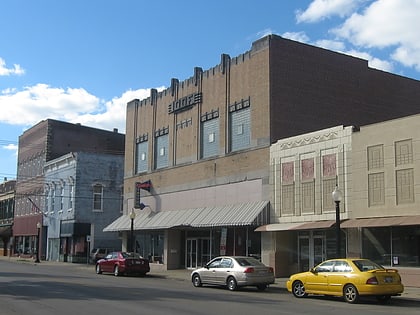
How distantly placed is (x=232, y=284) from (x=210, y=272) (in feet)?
4.92

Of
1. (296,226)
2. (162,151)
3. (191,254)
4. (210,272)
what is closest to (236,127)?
(296,226)

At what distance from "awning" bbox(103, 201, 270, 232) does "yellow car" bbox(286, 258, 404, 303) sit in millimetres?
10226

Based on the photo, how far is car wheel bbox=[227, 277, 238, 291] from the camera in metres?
22.2

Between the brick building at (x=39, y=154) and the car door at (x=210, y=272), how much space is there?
121ft

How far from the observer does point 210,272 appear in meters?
23.5

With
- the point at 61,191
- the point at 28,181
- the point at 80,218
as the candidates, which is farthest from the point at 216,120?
the point at 28,181

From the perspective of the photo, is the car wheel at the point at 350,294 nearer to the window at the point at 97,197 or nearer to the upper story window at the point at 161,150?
the upper story window at the point at 161,150

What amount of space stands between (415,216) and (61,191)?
40462mm

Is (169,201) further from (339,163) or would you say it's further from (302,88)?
(339,163)

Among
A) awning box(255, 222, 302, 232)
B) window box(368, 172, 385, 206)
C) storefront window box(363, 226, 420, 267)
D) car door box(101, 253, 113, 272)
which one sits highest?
window box(368, 172, 385, 206)

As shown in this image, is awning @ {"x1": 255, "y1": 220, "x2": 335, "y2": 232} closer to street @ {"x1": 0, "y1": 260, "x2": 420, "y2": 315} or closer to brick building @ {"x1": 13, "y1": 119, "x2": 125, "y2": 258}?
street @ {"x1": 0, "y1": 260, "x2": 420, "y2": 315}

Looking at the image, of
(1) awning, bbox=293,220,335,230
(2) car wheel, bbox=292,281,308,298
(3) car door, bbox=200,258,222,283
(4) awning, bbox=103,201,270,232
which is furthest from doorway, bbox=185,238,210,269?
(2) car wheel, bbox=292,281,308,298

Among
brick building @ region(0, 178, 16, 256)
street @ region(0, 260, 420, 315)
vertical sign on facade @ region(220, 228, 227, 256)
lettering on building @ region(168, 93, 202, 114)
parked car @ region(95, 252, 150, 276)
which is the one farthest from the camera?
brick building @ region(0, 178, 16, 256)

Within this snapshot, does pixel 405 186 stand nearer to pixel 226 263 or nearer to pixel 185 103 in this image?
pixel 226 263
